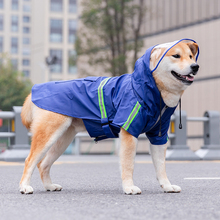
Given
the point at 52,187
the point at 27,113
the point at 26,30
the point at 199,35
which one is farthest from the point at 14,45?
the point at 52,187

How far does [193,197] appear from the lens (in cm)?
367

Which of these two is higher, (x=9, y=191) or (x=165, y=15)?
(x=165, y=15)

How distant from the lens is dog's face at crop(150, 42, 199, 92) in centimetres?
369

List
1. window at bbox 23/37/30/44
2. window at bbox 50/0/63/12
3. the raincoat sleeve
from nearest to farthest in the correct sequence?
the raincoat sleeve → window at bbox 50/0/63/12 → window at bbox 23/37/30/44

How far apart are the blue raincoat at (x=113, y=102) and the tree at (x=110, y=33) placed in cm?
1573

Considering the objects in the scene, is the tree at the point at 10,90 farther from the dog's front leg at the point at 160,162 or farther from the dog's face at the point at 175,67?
the dog's face at the point at 175,67

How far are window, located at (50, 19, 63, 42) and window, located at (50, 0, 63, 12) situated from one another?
4.92 ft

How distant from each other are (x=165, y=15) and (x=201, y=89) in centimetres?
446

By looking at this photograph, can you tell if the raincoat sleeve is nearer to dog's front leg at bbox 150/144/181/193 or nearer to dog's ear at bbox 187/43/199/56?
dog's front leg at bbox 150/144/181/193

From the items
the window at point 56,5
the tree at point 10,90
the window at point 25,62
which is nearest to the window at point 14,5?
the window at point 25,62

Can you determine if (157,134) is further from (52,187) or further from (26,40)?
(26,40)

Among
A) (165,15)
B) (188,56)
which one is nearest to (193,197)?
(188,56)

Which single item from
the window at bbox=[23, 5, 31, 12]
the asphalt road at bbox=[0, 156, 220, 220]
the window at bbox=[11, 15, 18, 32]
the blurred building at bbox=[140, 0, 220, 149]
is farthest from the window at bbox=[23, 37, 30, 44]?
the asphalt road at bbox=[0, 156, 220, 220]

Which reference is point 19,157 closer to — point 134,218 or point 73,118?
point 73,118
